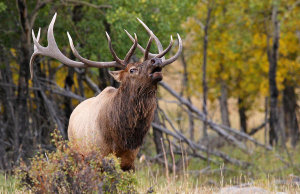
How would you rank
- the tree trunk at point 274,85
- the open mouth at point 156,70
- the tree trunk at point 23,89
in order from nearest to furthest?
1. the open mouth at point 156,70
2. the tree trunk at point 23,89
3. the tree trunk at point 274,85

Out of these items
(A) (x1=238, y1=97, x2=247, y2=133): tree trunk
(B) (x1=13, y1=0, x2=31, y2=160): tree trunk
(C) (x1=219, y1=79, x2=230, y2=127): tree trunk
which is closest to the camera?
(B) (x1=13, y1=0, x2=31, y2=160): tree trunk

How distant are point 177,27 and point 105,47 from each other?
2522 mm

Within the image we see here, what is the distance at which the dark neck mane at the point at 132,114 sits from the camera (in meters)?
5.67

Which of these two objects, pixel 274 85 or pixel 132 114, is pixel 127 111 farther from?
pixel 274 85

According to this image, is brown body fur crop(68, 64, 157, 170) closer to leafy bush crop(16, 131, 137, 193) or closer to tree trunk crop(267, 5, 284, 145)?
leafy bush crop(16, 131, 137, 193)

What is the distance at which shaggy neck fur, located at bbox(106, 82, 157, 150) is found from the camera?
18.6 ft

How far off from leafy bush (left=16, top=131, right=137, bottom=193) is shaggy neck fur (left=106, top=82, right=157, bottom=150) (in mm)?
1099

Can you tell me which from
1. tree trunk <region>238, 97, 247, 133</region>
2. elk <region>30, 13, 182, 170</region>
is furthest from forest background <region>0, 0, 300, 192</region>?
tree trunk <region>238, 97, 247, 133</region>

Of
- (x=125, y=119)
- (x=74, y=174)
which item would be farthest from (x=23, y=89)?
(x=74, y=174)

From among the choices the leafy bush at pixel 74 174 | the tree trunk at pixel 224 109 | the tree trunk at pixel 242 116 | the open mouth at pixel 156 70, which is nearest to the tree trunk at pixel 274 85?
the tree trunk at pixel 224 109

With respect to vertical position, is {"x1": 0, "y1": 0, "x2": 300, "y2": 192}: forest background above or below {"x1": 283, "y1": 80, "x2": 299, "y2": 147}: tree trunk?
above

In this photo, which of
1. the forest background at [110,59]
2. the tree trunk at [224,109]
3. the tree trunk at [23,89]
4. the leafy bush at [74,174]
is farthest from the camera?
the tree trunk at [224,109]

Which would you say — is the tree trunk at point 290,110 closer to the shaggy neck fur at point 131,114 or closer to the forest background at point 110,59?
the forest background at point 110,59

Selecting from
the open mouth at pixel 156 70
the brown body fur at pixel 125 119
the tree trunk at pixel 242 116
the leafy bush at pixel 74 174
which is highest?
the open mouth at pixel 156 70
